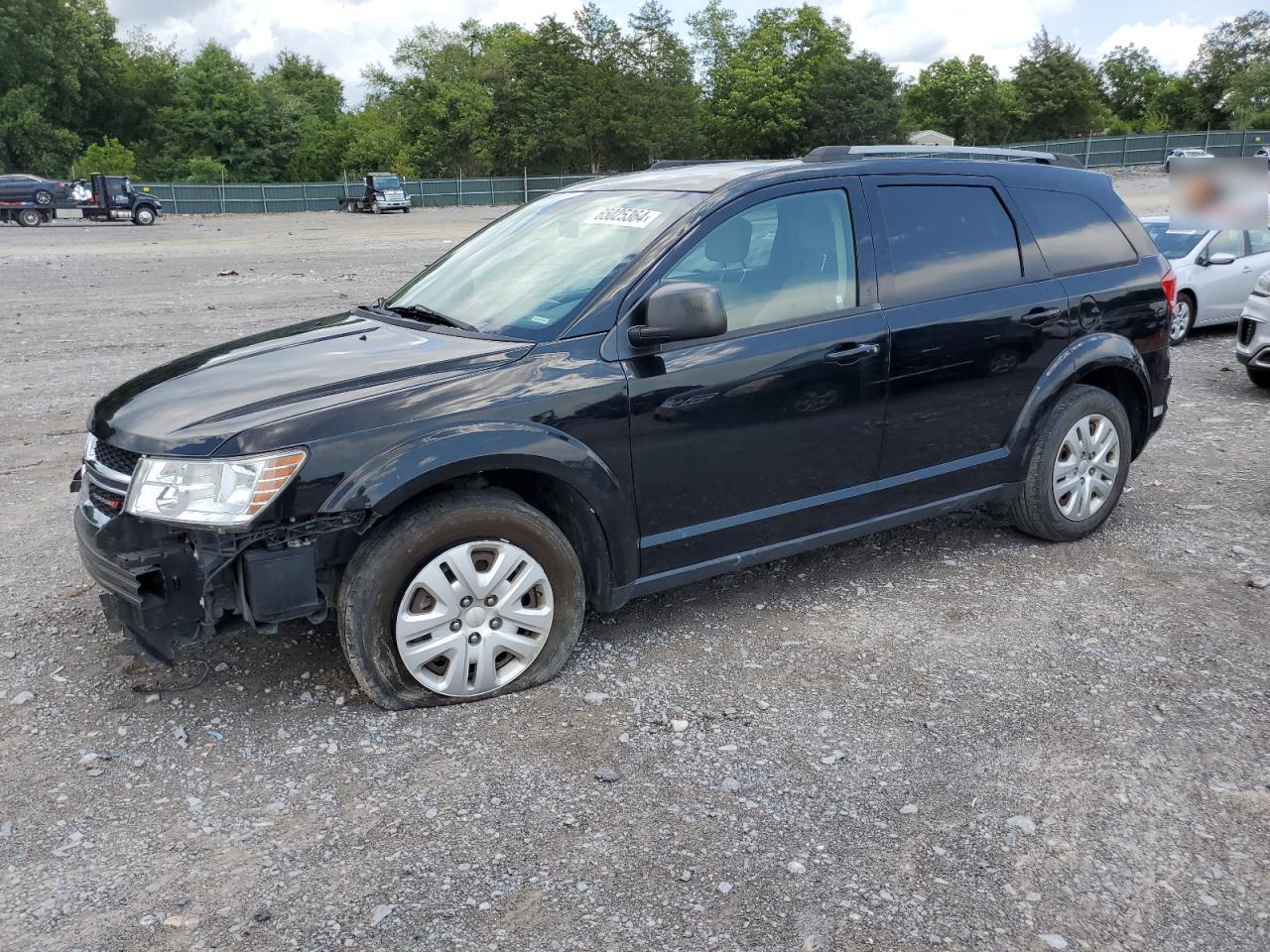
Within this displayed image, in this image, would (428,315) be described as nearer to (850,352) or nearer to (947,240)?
(850,352)

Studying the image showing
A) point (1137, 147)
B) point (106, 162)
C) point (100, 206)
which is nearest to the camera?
point (100, 206)

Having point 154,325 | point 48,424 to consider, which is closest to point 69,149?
point 154,325

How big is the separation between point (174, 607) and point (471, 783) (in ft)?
3.61

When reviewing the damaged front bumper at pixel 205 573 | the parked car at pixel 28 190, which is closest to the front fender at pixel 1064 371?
the damaged front bumper at pixel 205 573

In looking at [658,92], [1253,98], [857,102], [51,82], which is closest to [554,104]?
[658,92]

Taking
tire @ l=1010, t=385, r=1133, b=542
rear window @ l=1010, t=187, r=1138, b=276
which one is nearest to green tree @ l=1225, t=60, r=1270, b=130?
rear window @ l=1010, t=187, r=1138, b=276

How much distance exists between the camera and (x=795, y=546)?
462 cm

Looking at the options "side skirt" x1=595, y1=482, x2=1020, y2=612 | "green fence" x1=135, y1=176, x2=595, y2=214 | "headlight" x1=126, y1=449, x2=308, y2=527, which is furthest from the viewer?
"green fence" x1=135, y1=176, x2=595, y2=214

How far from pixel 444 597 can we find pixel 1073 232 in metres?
3.58

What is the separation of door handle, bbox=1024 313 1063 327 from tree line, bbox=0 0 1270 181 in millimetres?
73300

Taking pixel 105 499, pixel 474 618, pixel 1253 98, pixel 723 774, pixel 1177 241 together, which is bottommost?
pixel 723 774

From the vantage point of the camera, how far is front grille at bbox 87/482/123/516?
368 cm

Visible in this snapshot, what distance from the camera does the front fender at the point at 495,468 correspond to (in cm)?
358

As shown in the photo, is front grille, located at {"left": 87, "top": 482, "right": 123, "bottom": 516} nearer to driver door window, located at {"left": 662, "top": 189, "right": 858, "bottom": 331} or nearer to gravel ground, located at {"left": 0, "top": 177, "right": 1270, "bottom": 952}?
gravel ground, located at {"left": 0, "top": 177, "right": 1270, "bottom": 952}
